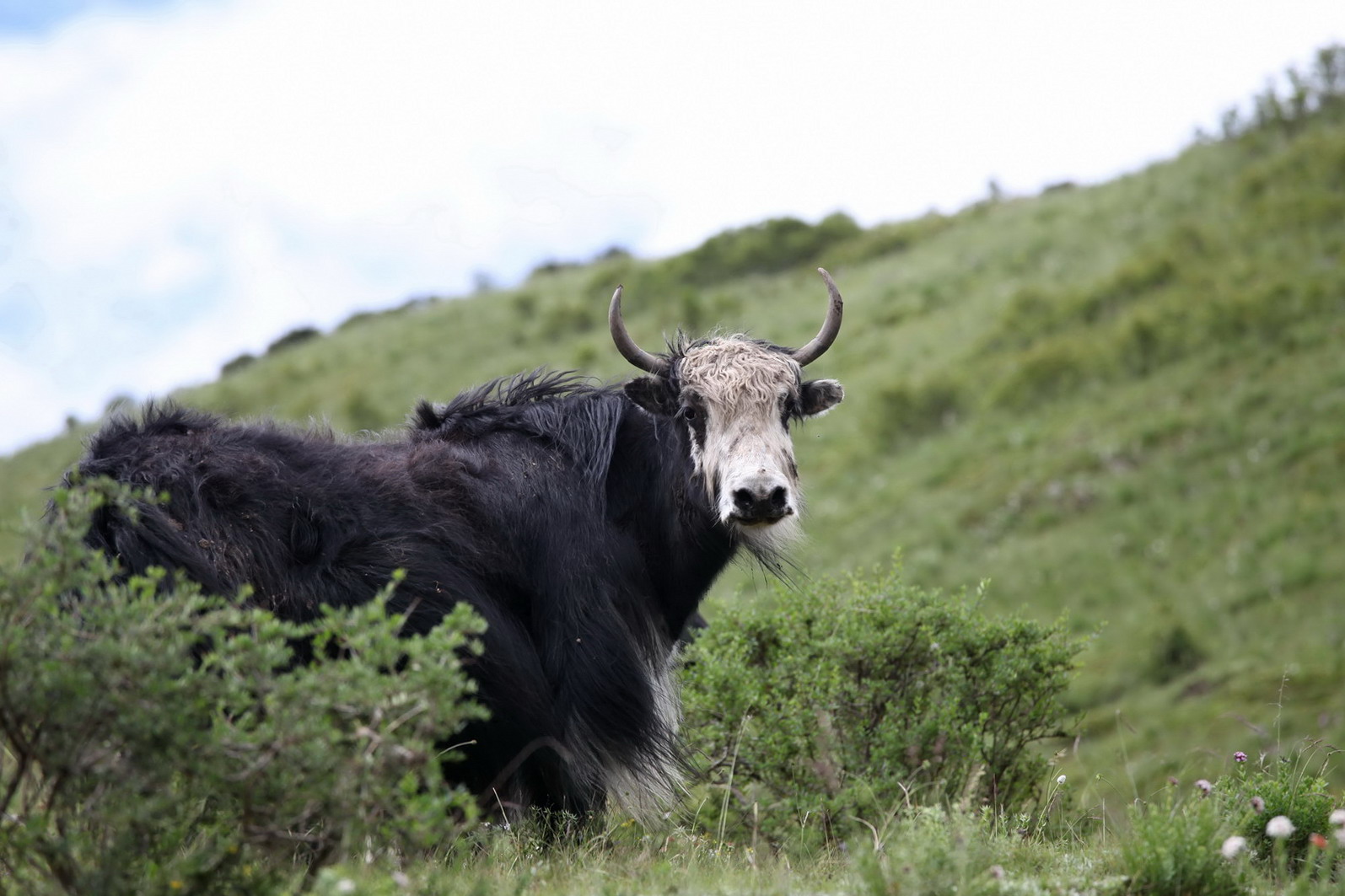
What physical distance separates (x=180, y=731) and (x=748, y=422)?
327 centimetres

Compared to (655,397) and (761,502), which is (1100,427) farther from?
(761,502)

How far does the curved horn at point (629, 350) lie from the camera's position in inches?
243

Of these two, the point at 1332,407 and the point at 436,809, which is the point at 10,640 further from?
the point at 1332,407

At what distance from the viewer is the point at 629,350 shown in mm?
6305

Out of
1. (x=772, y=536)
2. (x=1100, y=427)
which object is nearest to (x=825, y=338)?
(x=772, y=536)

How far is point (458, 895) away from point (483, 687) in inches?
62.7

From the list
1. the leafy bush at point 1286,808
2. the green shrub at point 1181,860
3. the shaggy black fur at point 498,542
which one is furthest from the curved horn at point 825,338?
the green shrub at point 1181,860

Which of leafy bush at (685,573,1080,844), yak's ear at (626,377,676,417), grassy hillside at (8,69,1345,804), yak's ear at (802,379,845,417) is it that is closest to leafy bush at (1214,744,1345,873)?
leafy bush at (685,573,1080,844)

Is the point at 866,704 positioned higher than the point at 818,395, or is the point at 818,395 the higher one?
the point at 818,395

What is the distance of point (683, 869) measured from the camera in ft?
14.7

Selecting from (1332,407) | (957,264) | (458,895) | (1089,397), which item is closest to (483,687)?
(458,895)

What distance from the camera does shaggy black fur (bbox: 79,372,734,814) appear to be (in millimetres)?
5125

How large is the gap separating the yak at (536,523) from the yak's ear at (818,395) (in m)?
0.01

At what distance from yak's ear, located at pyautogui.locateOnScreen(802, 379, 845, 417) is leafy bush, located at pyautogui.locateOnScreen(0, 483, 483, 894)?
3.36 metres
